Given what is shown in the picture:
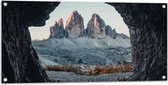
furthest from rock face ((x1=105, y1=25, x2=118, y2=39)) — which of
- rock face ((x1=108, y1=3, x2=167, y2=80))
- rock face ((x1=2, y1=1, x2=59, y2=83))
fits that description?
rock face ((x1=2, y1=1, x2=59, y2=83))

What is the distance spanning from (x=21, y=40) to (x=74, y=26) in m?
0.34

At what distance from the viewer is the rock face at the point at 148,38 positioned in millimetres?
2492

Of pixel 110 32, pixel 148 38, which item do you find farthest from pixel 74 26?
pixel 148 38

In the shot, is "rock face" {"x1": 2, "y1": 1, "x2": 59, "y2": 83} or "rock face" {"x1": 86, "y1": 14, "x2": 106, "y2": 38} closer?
"rock face" {"x1": 2, "y1": 1, "x2": 59, "y2": 83}

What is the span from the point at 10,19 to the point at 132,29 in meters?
0.77

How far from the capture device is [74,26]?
8.06 feet

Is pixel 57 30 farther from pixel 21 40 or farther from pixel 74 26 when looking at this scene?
pixel 21 40

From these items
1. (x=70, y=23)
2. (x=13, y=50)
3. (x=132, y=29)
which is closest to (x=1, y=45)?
(x=13, y=50)

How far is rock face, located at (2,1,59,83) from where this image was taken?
230 centimetres

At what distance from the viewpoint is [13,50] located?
7.61 feet

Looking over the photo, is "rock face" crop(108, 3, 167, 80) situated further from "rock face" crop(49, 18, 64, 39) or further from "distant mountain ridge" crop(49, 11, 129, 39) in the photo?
"rock face" crop(49, 18, 64, 39)

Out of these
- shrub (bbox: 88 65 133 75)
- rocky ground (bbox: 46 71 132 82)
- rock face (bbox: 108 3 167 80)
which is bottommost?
rocky ground (bbox: 46 71 132 82)

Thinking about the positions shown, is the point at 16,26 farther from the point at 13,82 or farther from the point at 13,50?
the point at 13,82

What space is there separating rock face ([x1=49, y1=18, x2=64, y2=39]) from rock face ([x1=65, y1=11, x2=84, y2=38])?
0.10 ft
